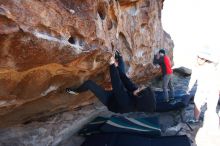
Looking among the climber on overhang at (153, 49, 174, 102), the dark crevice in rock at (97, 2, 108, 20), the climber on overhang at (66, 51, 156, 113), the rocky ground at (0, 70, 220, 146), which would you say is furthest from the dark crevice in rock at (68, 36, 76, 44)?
the climber on overhang at (153, 49, 174, 102)

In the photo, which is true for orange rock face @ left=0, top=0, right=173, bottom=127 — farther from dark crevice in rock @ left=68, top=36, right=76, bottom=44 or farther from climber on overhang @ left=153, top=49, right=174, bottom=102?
climber on overhang @ left=153, top=49, right=174, bottom=102

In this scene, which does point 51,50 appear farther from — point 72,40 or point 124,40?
point 124,40

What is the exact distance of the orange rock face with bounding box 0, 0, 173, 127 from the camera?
346cm

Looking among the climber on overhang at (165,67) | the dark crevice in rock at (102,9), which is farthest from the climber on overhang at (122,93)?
the climber on overhang at (165,67)

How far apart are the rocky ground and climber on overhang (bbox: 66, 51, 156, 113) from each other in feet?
2.91

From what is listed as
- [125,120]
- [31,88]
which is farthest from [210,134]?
[31,88]

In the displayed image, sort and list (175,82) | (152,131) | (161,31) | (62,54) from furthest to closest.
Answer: (175,82), (161,31), (152,131), (62,54)

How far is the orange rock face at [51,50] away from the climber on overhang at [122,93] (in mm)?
213

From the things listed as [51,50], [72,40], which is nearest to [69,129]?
[72,40]

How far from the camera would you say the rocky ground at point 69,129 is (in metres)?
5.39

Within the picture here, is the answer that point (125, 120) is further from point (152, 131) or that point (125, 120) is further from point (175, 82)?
point (175, 82)

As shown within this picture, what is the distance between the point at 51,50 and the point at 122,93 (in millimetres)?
1657

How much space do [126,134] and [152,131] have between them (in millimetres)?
559

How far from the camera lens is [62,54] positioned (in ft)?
13.7
